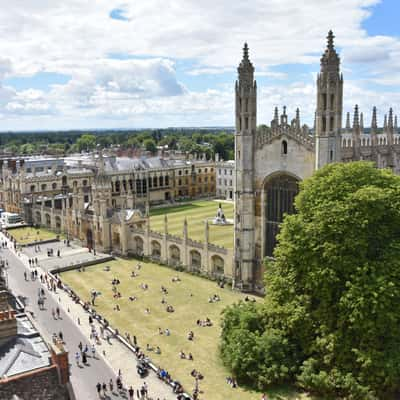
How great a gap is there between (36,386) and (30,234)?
1938 inches

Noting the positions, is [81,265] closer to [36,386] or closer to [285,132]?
[285,132]

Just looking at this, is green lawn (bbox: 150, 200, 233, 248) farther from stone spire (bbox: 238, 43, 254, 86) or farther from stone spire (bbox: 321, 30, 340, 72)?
stone spire (bbox: 321, 30, 340, 72)

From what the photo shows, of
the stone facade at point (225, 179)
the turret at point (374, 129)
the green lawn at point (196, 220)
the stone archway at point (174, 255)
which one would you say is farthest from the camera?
the stone facade at point (225, 179)

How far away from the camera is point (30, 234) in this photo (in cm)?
5881

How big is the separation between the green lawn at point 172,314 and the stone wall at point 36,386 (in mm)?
10442

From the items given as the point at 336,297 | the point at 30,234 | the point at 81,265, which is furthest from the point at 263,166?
the point at 30,234

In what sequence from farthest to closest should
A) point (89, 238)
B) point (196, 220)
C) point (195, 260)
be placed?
1. point (196, 220)
2. point (89, 238)
3. point (195, 260)

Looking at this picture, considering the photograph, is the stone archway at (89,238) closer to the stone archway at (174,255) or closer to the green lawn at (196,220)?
the green lawn at (196,220)

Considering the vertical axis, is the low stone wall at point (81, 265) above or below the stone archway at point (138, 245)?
below

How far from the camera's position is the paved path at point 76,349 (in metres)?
23.0

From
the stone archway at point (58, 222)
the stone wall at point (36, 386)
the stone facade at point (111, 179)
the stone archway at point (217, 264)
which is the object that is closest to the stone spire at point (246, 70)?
the stone archway at point (217, 264)

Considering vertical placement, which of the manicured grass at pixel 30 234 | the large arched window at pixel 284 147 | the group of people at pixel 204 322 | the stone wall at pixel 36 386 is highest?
the large arched window at pixel 284 147

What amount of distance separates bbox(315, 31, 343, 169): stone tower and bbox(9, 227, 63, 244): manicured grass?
129 ft

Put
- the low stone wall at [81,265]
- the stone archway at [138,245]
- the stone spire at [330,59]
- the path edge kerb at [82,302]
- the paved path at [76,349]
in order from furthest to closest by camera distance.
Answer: the stone archway at [138,245], the low stone wall at [81,265], the stone spire at [330,59], the path edge kerb at [82,302], the paved path at [76,349]
